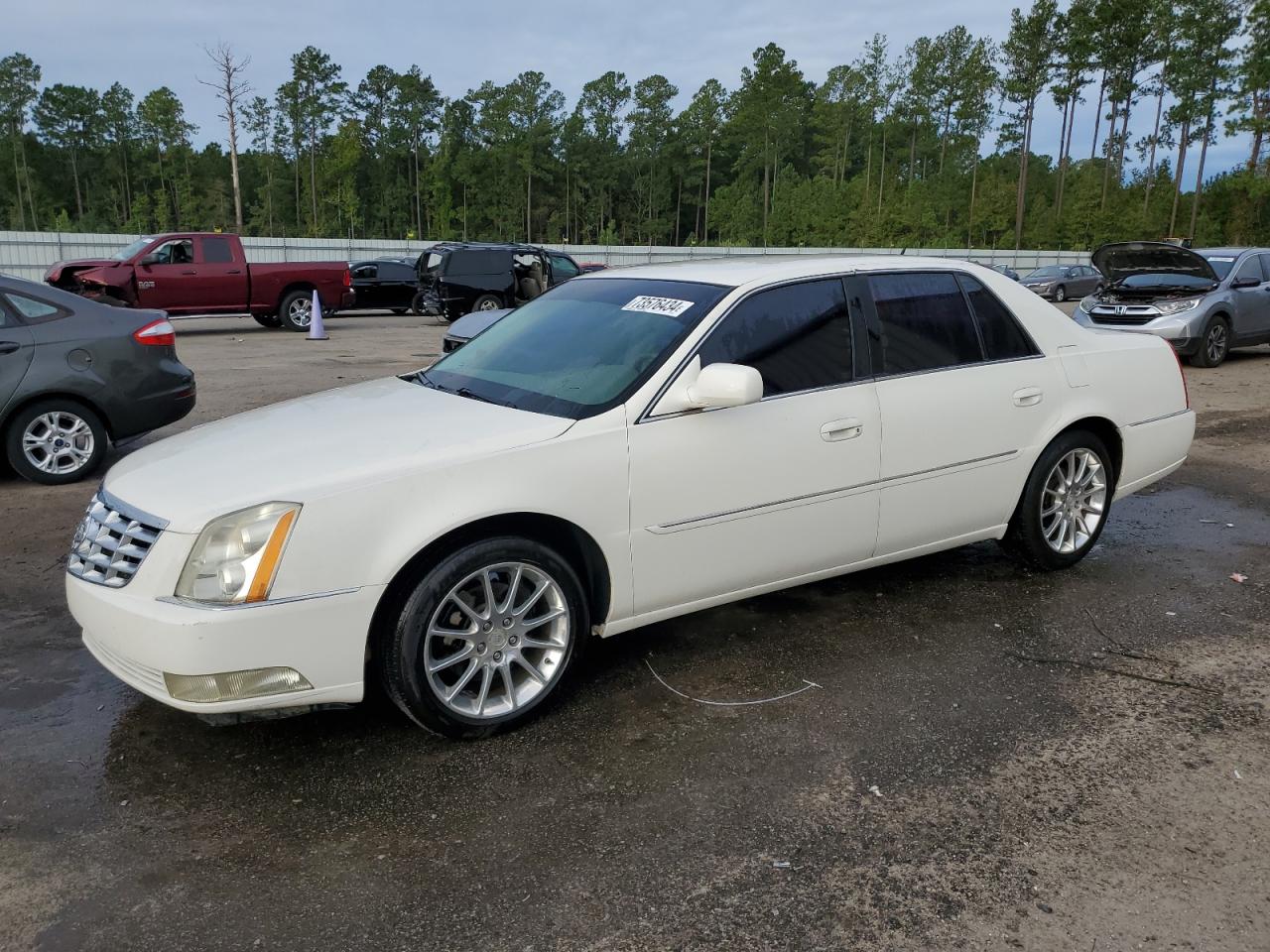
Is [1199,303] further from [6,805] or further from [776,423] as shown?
[6,805]

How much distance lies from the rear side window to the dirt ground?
3.09m

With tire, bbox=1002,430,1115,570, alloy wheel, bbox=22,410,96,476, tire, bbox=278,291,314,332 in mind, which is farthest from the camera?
tire, bbox=278,291,314,332

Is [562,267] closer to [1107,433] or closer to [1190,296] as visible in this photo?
[1190,296]

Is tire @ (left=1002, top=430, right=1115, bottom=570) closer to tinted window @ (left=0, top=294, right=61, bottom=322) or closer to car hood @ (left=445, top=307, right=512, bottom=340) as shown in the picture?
→ tinted window @ (left=0, top=294, right=61, bottom=322)

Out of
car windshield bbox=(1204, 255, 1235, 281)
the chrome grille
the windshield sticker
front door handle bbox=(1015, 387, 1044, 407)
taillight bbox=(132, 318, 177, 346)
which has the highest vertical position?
car windshield bbox=(1204, 255, 1235, 281)

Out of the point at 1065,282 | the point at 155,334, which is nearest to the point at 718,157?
the point at 1065,282

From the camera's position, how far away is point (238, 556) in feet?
9.93

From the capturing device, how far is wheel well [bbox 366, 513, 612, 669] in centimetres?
324

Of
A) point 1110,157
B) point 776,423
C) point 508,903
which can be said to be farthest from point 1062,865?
point 1110,157

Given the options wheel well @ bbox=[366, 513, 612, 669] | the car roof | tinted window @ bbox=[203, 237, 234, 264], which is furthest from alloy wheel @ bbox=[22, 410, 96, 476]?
tinted window @ bbox=[203, 237, 234, 264]

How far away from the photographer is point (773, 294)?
4.16 metres

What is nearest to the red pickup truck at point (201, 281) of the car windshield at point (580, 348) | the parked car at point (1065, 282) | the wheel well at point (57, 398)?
the wheel well at point (57, 398)

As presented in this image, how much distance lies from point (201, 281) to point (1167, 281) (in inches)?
628

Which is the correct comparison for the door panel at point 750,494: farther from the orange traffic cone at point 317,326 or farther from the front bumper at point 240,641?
the orange traffic cone at point 317,326
